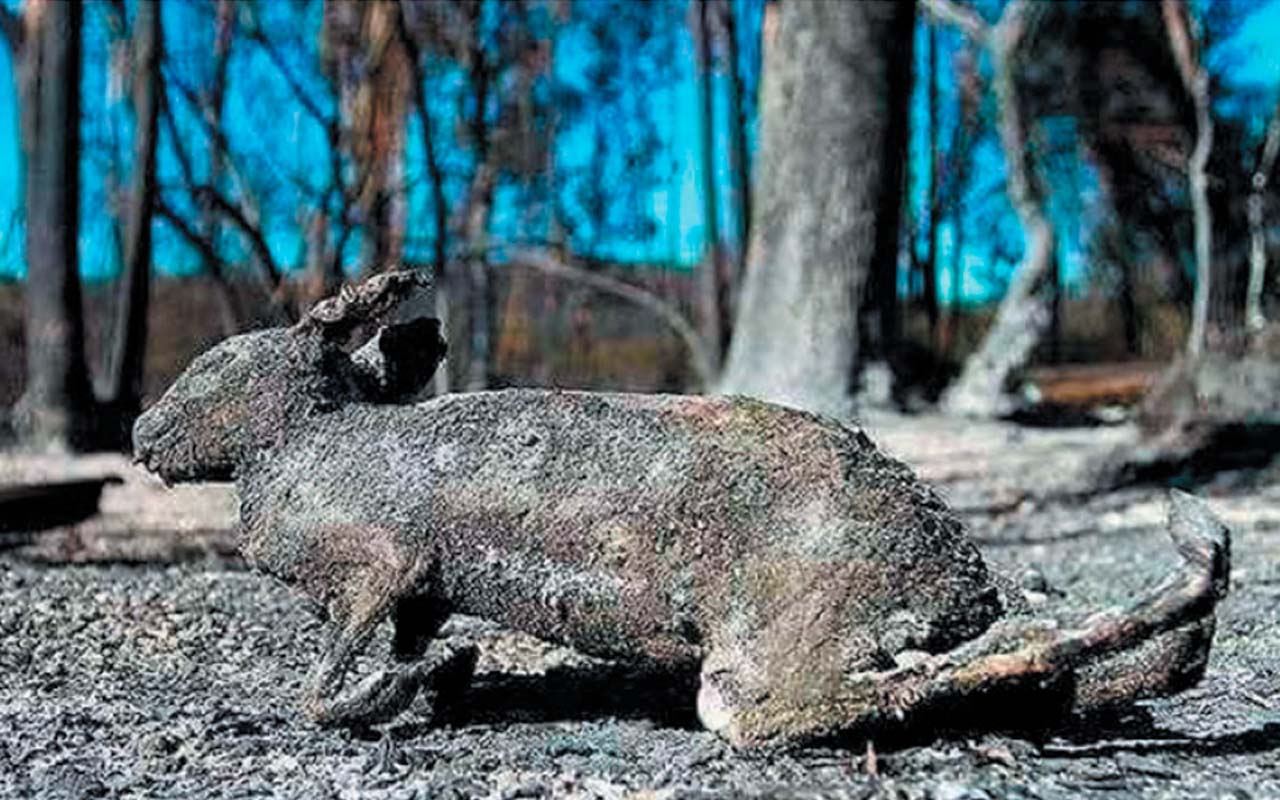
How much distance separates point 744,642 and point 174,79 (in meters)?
13.6

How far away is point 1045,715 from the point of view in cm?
253

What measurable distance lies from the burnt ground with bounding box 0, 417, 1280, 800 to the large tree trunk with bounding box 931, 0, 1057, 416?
5.61 m

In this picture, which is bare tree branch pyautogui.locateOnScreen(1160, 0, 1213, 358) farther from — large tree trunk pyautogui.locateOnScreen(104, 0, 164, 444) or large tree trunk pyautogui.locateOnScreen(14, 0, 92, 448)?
large tree trunk pyautogui.locateOnScreen(14, 0, 92, 448)

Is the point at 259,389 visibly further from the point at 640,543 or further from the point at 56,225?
the point at 56,225

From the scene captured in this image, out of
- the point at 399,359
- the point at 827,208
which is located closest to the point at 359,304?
the point at 399,359

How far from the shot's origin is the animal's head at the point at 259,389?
2.89 meters

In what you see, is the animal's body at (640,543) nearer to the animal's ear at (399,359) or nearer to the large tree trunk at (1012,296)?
the animal's ear at (399,359)

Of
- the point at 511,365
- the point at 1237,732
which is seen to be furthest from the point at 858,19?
the point at 511,365

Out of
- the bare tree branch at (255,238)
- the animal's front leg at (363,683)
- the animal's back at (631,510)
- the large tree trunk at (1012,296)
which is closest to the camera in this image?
the animal's back at (631,510)

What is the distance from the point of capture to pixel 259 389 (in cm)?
291

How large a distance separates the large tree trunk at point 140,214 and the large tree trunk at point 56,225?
140 centimetres

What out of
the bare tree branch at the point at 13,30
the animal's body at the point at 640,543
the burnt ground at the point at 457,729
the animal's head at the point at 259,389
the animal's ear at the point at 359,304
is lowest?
the burnt ground at the point at 457,729

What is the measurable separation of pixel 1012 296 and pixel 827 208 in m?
2.35

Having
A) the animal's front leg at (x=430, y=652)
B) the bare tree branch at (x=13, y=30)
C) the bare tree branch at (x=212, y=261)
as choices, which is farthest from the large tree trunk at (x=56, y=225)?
the animal's front leg at (x=430, y=652)
